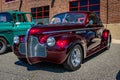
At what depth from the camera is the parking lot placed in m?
5.77

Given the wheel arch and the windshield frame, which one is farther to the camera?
the windshield frame

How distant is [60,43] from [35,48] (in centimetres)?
72

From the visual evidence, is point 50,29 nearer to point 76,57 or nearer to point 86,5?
point 76,57

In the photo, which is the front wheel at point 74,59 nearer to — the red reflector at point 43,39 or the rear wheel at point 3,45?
the red reflector at point 43,39

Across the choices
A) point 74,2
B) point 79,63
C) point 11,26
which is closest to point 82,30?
point 79,63

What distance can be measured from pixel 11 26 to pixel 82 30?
12.8ft

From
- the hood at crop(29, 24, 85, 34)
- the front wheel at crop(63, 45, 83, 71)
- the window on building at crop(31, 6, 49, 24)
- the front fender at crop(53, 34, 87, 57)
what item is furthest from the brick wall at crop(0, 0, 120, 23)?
the front fender at crop(53, 34, 87, 57)

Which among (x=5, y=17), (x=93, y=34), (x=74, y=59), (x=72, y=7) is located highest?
(x=72, y=7)

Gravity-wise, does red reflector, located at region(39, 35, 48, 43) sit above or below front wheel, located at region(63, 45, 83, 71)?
above

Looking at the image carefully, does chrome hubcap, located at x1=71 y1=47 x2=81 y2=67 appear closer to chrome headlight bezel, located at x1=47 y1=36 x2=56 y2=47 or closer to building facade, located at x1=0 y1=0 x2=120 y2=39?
chrome headlight bezel, located at x1=47 y1=36 x2=56 y2=47

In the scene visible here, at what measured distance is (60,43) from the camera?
19.2 ft

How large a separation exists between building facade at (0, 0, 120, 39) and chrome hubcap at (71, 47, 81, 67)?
26.5 ft

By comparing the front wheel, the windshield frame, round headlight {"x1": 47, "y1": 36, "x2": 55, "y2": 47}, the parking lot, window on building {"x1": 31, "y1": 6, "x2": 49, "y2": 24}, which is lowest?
the parking lot

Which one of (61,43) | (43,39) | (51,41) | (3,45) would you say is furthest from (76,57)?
(3,45)
